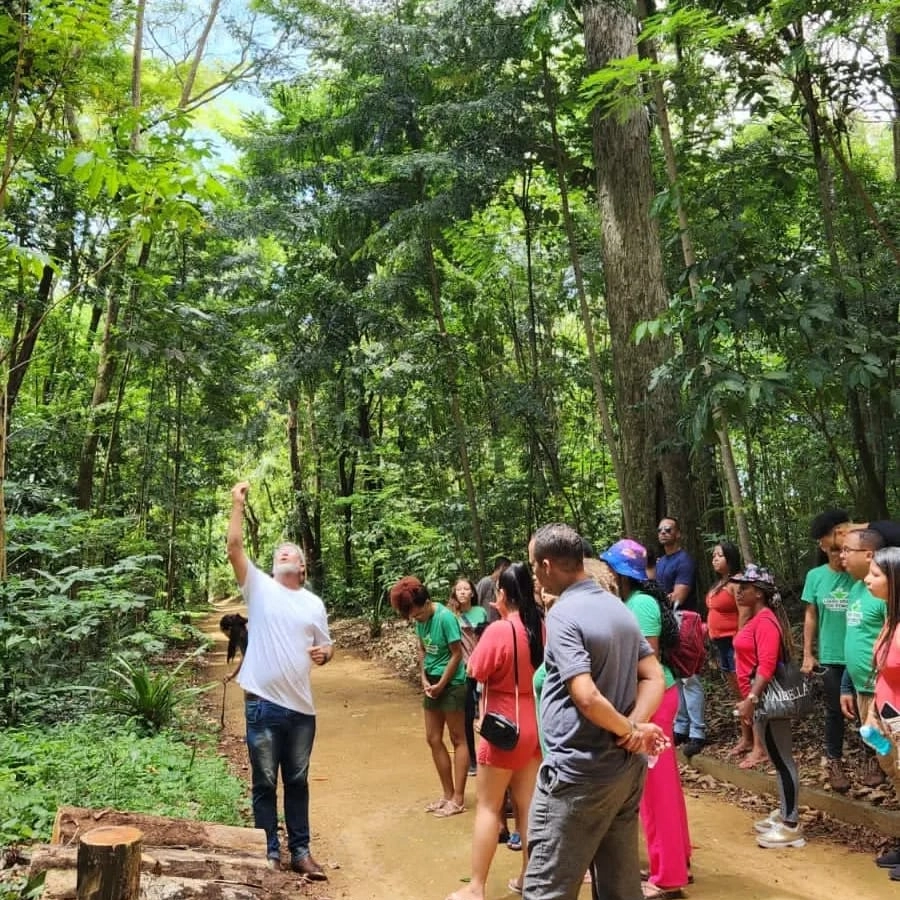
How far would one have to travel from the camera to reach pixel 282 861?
4.53m

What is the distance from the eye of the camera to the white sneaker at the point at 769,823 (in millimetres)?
4836

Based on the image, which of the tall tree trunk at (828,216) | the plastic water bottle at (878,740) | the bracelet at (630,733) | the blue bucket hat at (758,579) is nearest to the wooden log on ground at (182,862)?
the bracelet at (630,733)

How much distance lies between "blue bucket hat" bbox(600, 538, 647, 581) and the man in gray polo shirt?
948 millimetres

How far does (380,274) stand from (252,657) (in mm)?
8532

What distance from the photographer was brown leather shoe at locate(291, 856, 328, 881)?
439 centimetres

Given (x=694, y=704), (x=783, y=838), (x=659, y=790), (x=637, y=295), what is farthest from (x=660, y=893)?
(x=637, y=295)

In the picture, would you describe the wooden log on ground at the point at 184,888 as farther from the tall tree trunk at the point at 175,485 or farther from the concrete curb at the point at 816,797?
the tall tree trunk at the point at 175,485

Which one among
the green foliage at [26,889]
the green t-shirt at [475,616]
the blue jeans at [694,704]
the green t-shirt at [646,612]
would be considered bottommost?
the blue jeans at [694,704]

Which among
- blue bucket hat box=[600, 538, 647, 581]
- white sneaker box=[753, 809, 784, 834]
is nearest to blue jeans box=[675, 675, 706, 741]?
white sneaker box=[753, 809, 784, 834]

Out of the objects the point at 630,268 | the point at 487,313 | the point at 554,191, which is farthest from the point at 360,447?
the point at 630,268

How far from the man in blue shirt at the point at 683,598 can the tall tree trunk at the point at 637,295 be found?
1.57 ft

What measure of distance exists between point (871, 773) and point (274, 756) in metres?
4.00

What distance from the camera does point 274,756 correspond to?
4.29 m

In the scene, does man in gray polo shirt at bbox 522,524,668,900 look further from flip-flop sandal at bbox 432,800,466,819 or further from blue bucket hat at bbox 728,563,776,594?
flip-flop sandal at bbox 432,800,466,819
